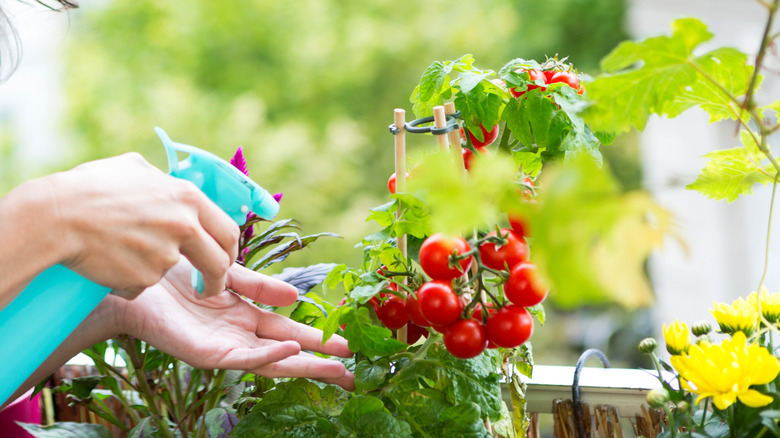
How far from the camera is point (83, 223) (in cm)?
49

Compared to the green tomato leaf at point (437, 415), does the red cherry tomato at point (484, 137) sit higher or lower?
higher

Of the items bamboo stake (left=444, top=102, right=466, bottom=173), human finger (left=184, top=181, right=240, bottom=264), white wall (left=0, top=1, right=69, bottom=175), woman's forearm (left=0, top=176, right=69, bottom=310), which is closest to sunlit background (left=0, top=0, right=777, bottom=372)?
white wall (left=0, top=1, right=69, bottom=175)

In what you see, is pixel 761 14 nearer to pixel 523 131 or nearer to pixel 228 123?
pixel 523 131

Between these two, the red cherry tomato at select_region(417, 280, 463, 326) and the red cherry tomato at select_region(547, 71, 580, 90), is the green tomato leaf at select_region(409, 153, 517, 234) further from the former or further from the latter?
the red cherry tomato at select_region(547, 71, 580, 90)

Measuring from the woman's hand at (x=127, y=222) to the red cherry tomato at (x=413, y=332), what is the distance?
0.23 meters

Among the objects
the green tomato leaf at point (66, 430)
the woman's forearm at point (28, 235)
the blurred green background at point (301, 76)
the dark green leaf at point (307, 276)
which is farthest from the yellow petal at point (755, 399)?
the blurred green background at point (301, 76)

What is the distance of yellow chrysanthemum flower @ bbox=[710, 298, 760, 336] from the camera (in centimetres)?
57

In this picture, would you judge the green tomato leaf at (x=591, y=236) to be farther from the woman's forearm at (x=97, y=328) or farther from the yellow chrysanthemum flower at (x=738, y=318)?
the woman's forearm at (x=97, y=328)

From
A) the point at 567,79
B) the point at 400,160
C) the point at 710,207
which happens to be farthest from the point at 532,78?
the point at 710,207

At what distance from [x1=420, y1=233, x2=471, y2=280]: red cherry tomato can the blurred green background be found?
366cm

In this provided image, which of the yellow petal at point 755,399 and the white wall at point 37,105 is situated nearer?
the yellow petal at point 755,399

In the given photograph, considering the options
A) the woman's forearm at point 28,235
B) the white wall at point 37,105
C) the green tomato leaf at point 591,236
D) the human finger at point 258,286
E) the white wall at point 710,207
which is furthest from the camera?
the white wall at point 37,105

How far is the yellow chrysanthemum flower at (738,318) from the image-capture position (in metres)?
0.57

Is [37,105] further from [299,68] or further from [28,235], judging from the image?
[28,235]
